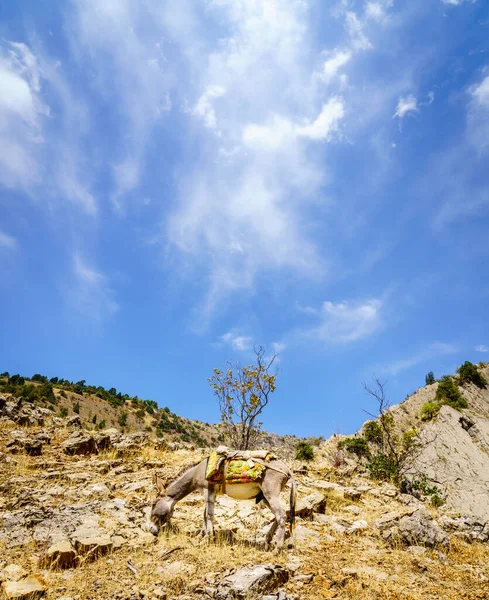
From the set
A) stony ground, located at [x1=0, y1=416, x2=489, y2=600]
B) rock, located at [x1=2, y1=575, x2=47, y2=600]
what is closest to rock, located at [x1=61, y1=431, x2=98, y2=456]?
stony ground, located at [x1=0, y1=416, x2=489, y2=600]

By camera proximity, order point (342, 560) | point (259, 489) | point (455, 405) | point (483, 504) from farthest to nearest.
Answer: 1. point (455, 405)
2. point (483, 504)
3. point (259, 489)
4. point (342, 560)

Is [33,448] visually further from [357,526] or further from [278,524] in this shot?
[357,526]

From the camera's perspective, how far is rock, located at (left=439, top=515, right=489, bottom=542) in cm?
922

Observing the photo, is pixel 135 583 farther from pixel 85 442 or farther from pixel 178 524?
pixel 85 442

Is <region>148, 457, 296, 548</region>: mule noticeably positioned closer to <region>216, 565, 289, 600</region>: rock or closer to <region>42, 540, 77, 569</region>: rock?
<region>216, 565, 289, 600</region>: rock

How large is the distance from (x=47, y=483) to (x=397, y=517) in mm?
9967

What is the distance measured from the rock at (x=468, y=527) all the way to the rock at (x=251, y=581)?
19.9ft

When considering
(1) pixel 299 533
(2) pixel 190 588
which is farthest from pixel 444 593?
(2) pixel 190 588

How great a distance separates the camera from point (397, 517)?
913cm

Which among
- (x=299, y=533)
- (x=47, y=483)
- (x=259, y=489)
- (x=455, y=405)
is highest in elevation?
(x=455, y=405)

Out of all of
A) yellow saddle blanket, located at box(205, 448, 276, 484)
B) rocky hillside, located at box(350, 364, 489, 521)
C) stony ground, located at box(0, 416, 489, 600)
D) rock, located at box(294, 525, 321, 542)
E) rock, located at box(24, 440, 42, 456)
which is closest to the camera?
stony ground, located at box(0, 416, 489, 600)

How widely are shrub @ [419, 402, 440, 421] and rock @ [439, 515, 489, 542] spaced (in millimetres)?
40262

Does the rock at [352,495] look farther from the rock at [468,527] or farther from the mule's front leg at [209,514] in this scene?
the mule's front leg at [209,514]

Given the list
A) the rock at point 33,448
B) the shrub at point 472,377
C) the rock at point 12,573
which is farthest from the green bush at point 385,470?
the shrub at point 472,377
